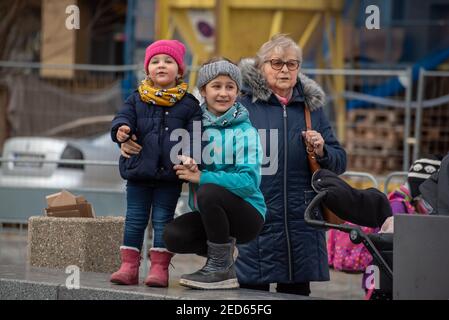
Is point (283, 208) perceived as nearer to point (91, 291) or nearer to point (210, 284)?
point (210, 284)

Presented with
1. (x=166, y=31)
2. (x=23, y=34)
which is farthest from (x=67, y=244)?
(x=23, y=34)

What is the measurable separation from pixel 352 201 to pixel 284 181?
2.40ft

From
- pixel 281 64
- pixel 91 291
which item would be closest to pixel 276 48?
pixel 281 64

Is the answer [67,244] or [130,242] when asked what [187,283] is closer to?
[130,242]

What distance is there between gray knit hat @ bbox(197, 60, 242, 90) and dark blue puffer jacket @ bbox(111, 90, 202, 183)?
140mm

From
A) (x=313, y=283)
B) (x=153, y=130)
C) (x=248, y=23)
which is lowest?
(x=313, y=283)

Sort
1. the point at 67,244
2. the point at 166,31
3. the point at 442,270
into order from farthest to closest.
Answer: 1. the point at 166,31
2. the point at 67,244
3. the point at 442,270

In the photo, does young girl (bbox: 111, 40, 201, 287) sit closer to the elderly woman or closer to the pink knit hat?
the pink knit hat

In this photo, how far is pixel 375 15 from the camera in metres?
8.03

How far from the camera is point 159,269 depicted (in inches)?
254

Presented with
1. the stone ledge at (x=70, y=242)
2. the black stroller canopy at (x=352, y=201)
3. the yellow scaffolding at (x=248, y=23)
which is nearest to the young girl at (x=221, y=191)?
the black stroller canopy at (x=352, y=201)

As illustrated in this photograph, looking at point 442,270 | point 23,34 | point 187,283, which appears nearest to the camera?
point 442,270

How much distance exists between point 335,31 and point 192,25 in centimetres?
224

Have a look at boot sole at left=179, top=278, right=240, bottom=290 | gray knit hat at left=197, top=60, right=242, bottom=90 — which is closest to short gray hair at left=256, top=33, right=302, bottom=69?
gray knit hat at left=197, top=60, right=242, bottom=90
